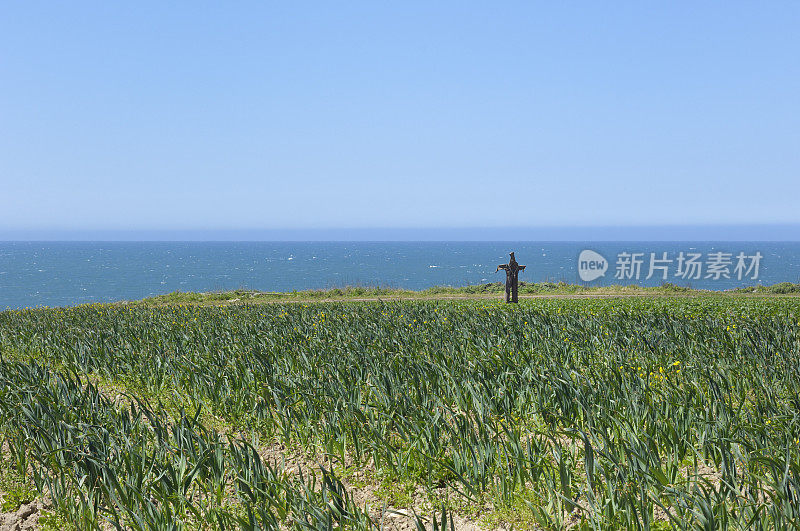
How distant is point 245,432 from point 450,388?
7.71 feet

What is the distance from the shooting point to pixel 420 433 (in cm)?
518

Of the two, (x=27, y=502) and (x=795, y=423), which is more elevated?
(x=795, y=423)

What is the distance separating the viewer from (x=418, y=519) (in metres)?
3.69

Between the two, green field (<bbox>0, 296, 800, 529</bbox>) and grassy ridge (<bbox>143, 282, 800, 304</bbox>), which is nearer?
green field (<bbox>0, 296, 800, 529</bbox>)

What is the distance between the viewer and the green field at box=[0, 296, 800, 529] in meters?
4.13

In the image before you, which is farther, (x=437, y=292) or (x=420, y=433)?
(x=437, y=292)

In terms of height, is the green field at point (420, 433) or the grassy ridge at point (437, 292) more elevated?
the green field at point (420, 433)

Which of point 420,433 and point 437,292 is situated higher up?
point 420,433

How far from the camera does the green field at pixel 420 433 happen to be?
13.5 ft

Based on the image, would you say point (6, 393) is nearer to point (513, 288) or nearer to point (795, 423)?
point (795, 423)

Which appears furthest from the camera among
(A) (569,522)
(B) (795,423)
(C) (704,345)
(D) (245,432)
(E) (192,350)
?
(E) (192,350)

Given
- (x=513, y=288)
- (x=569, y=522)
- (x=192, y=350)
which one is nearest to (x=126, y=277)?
(x=513, y=288)

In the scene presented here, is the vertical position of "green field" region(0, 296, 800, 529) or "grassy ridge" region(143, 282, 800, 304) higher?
"green field" region(0, 296, 800, 529)

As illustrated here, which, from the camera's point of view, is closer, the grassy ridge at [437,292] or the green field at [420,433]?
the green field at [420,433]
